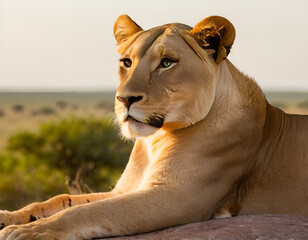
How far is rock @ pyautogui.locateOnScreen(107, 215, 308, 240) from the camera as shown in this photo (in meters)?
3.58

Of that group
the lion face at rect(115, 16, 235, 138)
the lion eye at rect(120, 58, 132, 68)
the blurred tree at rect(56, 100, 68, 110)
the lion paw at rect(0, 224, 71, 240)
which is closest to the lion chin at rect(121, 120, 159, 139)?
the lion face at rect(115, 16, 235, 138)

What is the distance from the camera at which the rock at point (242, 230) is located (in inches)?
141

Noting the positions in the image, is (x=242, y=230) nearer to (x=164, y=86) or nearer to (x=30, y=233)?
(x=164, y=86)

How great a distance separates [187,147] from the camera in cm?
417

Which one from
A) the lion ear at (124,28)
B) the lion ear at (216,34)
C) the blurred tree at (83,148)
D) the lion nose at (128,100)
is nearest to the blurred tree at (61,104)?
the blurred tree at (83,148)

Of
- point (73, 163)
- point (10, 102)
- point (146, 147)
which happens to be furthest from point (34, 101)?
point (146, 147)

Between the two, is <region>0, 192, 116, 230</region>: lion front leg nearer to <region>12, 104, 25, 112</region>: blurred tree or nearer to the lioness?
the lioness

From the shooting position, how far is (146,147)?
4551mm

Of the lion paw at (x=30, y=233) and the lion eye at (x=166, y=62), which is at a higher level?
the lion eye at (x=166, y=62)

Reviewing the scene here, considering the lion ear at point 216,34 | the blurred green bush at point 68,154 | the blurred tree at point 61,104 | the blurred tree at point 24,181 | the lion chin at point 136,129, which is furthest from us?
the blurred tree at point 61,104

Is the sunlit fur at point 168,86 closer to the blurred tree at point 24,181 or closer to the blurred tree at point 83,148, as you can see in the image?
the blurred tree at point 24,181

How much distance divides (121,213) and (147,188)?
279 millimetres

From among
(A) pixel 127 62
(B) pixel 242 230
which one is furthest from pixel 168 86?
(B) pixel 242 230

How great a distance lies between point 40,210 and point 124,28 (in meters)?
1.40
